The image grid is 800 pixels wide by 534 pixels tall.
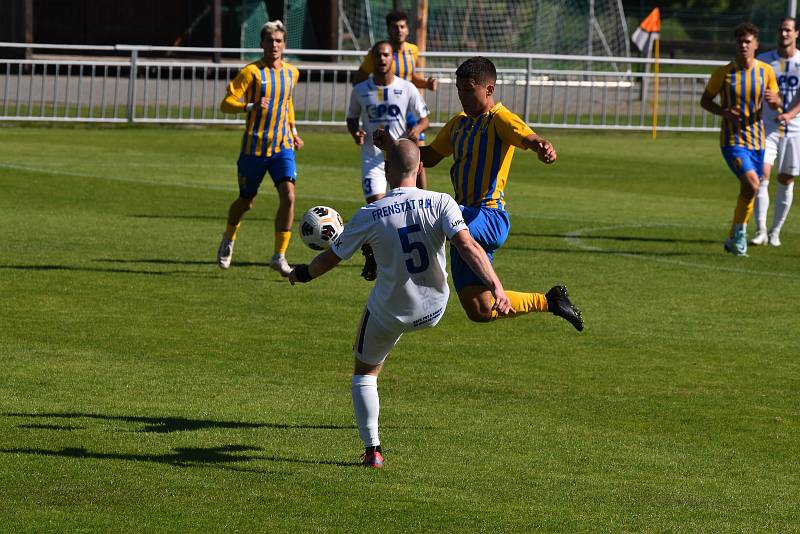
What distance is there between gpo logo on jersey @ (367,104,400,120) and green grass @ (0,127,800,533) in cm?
165

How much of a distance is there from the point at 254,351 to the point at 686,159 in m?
19.0

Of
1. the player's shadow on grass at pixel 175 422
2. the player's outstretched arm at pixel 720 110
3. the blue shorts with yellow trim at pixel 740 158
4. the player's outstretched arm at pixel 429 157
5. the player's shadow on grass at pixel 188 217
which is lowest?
the player's shadow on grass at pixel 188 217

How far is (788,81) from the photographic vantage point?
56.4ft

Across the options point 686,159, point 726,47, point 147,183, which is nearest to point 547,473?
point 147,183

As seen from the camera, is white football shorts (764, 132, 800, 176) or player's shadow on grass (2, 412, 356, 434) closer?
player's shadow on grass (2, 412, 356, 434)

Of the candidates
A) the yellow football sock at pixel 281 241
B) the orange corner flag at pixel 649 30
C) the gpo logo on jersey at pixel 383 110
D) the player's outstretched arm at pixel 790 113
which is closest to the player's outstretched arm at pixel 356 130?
the gpo logo on jersey at pixel 383 110

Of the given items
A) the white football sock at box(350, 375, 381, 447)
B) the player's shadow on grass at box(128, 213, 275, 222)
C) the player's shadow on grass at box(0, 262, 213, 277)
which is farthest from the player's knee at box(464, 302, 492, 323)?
the player's shadow on grass at box(128, 213, 275, 222)

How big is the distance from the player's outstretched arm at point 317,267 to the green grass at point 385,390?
97 centimetres

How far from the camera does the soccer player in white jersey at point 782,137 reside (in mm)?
17156

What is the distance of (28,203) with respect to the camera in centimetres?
1920

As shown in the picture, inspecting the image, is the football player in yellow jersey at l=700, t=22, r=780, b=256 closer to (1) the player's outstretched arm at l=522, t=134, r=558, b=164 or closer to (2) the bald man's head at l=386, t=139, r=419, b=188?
(1) the player's outstretched arm at l=522, t=134, r=558, b=164

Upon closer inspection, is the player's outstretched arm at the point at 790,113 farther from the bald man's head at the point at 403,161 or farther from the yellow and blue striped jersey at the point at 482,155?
the bald man's head at the point at 403,161

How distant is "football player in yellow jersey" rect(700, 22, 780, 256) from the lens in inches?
637

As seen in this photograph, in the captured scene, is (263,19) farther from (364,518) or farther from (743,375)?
(364,518)
